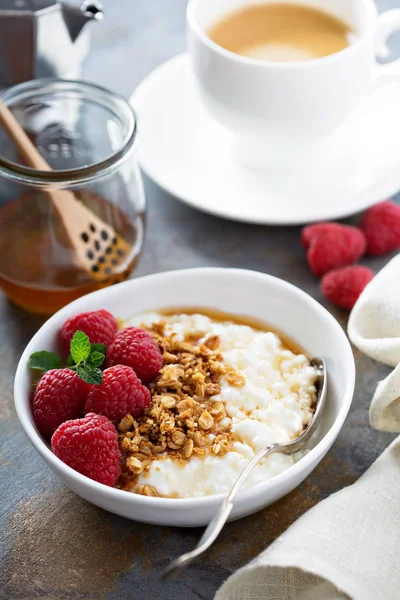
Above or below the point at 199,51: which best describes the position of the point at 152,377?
below

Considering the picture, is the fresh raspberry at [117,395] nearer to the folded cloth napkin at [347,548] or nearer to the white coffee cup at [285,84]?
the folded cloth napkin at [347,548]

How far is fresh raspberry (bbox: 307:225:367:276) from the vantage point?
1.43 m

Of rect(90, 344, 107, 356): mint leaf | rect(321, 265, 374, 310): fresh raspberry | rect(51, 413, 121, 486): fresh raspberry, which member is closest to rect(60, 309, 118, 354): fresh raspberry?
rect(90, 344, 107, 356): mint leaf

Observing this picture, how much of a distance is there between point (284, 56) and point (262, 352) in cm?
67

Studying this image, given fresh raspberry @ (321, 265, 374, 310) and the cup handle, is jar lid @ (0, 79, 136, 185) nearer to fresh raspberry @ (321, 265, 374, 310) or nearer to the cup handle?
fresh raspberry @ (321, 265, 374, 310)

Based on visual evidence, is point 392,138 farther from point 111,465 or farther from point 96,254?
point 111,465

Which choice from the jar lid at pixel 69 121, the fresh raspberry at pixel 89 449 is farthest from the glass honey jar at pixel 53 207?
the fresh raspberry at pixel 89 449

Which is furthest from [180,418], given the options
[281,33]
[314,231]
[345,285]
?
[281,33]

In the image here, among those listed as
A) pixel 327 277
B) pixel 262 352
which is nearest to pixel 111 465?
pixel 262 352

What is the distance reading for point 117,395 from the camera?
1030mm

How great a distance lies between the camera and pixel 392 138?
170 cm

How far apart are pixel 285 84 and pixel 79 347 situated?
664 millimetres

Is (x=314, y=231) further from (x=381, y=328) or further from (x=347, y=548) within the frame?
(x=347, y=548)

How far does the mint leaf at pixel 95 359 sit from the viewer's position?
1054mm
